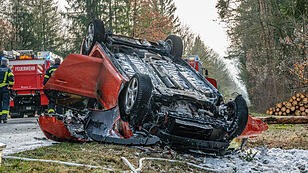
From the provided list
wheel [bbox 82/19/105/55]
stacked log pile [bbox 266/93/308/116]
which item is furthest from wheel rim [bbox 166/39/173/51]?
stacked log pile [bbox 266/93/308/116]

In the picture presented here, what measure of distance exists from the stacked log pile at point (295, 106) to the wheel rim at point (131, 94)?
39.2 feet

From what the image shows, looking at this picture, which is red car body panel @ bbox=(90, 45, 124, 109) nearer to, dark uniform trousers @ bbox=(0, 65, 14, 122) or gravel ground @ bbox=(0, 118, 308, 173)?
→ gravel ground @ bbox=(0, 118, 308, 173)

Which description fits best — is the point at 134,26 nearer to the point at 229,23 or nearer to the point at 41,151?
the point at 229,23

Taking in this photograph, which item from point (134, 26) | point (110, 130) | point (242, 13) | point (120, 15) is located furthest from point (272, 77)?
point (110, 130)

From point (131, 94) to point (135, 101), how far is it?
0.27m

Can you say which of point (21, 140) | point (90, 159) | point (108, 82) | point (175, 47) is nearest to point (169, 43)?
point (175, 47)

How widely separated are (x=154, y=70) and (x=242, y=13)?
709 inches

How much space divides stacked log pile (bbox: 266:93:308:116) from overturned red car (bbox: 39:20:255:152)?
33.3ft

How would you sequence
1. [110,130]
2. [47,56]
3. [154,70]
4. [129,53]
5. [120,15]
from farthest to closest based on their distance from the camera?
1. [120,15]
2. [47,56]
3. [129,53]
4. [154,70]
5. [110,130]

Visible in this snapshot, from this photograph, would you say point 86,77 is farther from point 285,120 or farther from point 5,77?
point 285,120

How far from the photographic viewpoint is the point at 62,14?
76.8 ft

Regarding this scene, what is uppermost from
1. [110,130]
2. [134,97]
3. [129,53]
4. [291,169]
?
[129,53]

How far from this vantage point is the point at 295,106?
1477 cm

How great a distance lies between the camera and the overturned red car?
412cm
